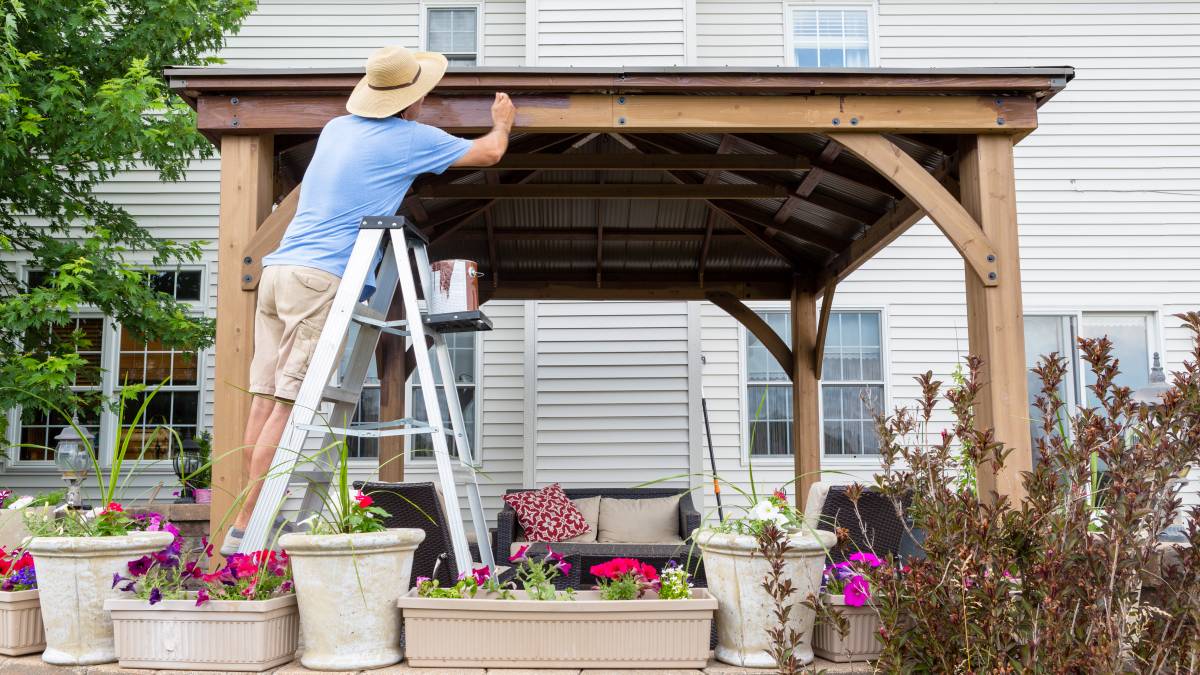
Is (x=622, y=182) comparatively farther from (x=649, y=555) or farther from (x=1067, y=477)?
(x=1067, y=477)

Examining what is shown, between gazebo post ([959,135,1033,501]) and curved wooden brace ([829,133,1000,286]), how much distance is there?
4 cm

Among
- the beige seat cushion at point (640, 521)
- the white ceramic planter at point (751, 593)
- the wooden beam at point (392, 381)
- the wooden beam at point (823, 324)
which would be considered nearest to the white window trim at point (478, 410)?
the wooden beam at point (392, 381)

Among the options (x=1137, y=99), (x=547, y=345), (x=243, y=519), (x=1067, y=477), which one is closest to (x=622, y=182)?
(x=547, y=345)

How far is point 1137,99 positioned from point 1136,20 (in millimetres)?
799

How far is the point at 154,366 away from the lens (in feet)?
28.9

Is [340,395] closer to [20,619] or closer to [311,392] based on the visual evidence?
[311,392]

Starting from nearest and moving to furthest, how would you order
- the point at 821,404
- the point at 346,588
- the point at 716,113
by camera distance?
1. the point at 346,588
2. the point at 716,113
3. the point at 821,404

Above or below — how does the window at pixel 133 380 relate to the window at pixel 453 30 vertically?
below

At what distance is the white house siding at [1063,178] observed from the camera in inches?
355

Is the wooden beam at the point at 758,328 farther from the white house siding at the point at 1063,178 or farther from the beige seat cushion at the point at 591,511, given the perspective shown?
the beige seat cushion at the point at 591,511

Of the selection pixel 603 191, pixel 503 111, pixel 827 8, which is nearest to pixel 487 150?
pixel 503 111

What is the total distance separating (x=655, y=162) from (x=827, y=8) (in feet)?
15.1

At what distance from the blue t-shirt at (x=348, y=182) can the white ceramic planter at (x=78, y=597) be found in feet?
3.72

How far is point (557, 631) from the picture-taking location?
2668 mm
